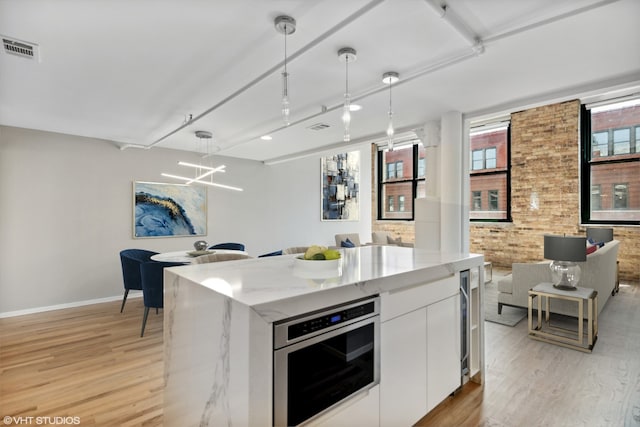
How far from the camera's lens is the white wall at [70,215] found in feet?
13.8

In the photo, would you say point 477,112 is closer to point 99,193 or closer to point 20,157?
point 99,193

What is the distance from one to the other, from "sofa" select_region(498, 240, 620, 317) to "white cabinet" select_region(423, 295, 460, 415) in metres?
2.21

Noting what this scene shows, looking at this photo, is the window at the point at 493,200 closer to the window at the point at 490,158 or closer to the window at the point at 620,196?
the window at the point at 490,158

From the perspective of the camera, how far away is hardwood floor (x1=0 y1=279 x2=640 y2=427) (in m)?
2.07

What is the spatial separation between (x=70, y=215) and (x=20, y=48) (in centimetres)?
303

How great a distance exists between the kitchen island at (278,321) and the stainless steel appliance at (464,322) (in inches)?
2.0

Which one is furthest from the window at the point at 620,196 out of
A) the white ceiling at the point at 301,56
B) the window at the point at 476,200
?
the white ceiling at the point at 301,56

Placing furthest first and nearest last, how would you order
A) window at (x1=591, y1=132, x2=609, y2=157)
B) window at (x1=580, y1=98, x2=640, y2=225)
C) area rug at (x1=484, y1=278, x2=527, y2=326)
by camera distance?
window at (x1=591, y1=132, x2=609, y2=157) < window at (x1=580, y1=98, x2=640, y2=225) < area rug at (x1=484, y1=278, x2=527, y2=326)

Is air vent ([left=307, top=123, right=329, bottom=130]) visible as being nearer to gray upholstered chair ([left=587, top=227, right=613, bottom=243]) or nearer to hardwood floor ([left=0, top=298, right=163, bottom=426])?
hardwood floor ([left=0, top=298, right=163, bottom=426])

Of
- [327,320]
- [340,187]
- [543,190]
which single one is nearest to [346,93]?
[327,320]

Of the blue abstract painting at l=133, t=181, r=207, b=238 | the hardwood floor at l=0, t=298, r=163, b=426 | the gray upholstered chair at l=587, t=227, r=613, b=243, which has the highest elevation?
the blue abstract painting at l=133, t=181, r=207, b=238

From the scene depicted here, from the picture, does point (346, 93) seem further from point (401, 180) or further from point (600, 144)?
point (401, 180)

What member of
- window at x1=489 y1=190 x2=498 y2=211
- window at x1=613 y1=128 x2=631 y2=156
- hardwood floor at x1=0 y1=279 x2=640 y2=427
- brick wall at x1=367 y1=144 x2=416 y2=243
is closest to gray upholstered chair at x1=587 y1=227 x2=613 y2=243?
window at x1=613 y1=128 x2=631 y2=156

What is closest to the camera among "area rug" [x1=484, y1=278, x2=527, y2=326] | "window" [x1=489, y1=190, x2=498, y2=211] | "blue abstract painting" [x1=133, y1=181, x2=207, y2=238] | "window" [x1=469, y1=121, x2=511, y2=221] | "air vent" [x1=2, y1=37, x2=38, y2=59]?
"air vent" [x1=2, y1=37, x2=38, y2=59]
